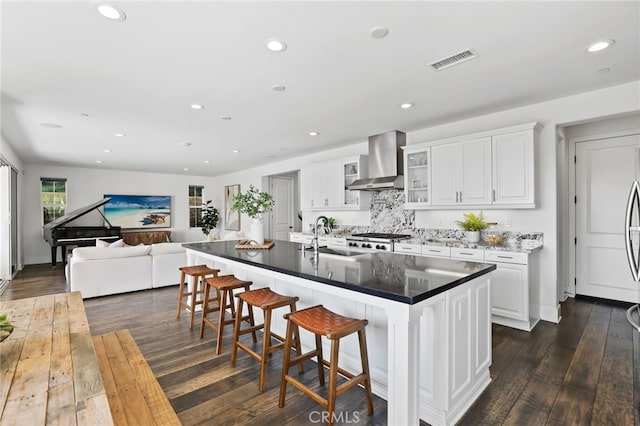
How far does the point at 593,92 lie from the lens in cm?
329

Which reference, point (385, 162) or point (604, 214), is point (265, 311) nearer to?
point (385, 162)

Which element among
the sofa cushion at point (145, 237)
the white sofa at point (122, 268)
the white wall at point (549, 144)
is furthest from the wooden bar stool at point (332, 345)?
the sofa cushion at point (145, 237)

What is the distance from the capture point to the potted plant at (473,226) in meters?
3.99

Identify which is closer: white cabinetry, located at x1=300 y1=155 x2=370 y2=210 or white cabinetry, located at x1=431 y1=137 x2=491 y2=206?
white cabinetry, located at x1=431 y1=137 x2=491 y2=206

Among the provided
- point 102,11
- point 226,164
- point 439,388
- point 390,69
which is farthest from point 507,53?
point 226,164

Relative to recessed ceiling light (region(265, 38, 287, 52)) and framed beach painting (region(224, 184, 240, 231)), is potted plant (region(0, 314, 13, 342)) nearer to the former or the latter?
recessed ceiling light (region(265, 38, 287, 52))

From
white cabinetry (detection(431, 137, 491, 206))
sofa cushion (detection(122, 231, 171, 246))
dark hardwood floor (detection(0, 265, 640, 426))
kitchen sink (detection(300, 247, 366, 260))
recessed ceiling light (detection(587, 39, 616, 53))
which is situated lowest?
dark hardwood floor (detection(0, 265, 640, 426))

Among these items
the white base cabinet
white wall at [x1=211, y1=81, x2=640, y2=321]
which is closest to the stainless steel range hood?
white wall at [x1=211, y1=81, x2=640, y2=321]

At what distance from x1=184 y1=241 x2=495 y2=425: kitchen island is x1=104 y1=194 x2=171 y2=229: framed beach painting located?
8.28 metres

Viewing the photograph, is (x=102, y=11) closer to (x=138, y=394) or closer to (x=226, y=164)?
(x=138, y=394)

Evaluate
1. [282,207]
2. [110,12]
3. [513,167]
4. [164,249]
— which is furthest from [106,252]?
[513,167]

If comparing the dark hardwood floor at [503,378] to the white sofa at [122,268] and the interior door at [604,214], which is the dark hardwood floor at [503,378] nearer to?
the interior door at [604,214]

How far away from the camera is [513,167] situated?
11.8 feet

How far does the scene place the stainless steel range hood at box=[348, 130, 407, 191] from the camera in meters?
4.82
